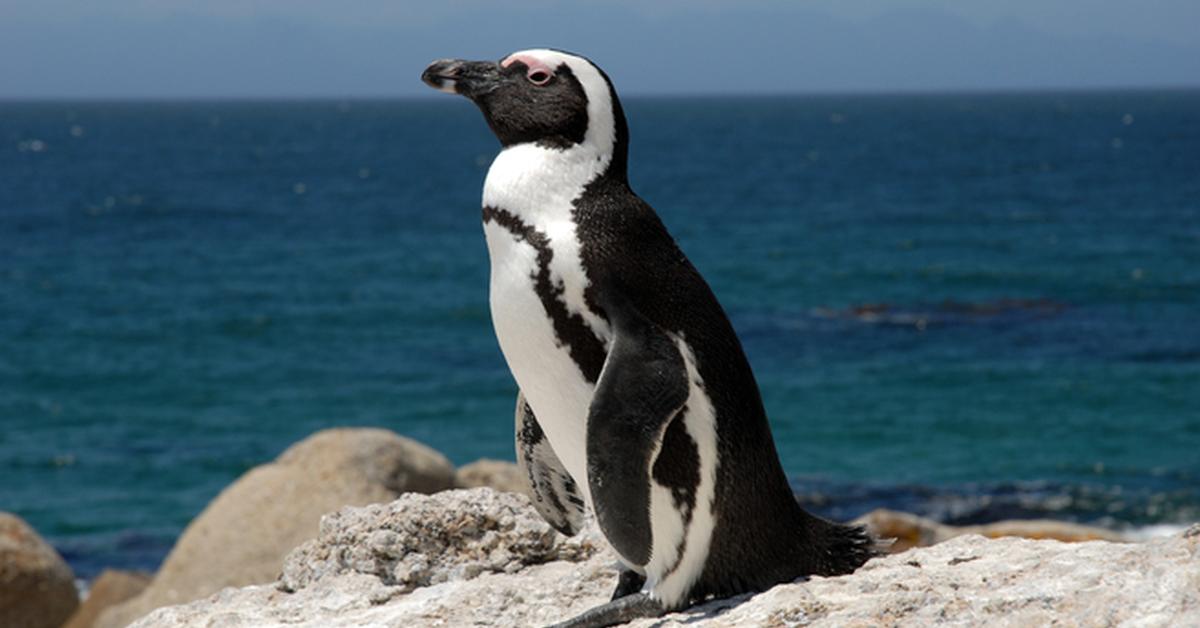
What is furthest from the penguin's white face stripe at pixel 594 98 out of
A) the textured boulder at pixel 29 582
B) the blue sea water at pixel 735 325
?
the blue sea water at pixel 735 325

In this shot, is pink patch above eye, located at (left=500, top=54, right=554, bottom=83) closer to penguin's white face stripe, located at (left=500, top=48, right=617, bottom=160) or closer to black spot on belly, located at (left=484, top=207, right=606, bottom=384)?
penguin's white face stripe, located at (left=500, top=48, right=617, bottom=160)

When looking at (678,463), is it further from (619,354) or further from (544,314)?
(544,314)

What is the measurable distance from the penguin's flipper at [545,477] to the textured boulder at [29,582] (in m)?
8.93

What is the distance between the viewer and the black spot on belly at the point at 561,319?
4.11 meters

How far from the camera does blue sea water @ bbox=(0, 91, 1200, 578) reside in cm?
2067

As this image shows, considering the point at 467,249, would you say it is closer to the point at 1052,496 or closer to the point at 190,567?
the point at 1052,496

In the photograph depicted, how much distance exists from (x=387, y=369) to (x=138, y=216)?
35.7m

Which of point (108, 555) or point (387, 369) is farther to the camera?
point (387, 369)

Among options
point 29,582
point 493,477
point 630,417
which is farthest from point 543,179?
point 29,582

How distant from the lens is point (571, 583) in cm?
496

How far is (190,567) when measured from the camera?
37.3 ft

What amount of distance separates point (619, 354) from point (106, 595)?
35.1 feet

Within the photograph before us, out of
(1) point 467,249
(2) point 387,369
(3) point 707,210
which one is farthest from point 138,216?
(2) point 387,369

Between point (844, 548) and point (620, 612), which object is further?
point (844, 548)
